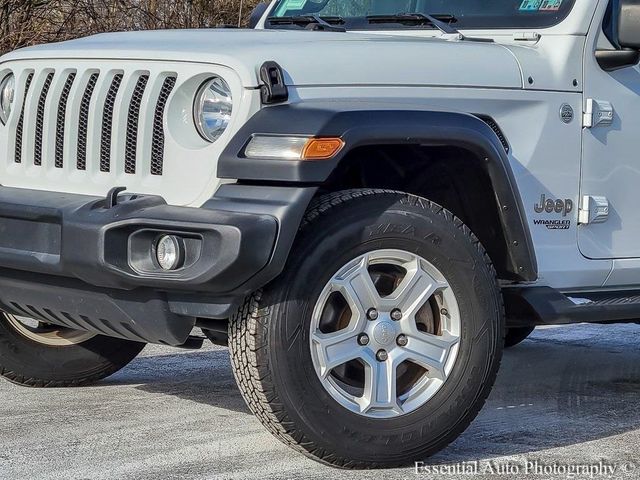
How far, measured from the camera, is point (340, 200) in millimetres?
4254

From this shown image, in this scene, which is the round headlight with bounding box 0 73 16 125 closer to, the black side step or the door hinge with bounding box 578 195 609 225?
the black side step

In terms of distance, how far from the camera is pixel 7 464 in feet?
14.5

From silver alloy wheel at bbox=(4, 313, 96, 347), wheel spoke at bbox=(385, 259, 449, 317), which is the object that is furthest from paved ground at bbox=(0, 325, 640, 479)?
wheel spoke at bbox=(385, 259, 449, 317)

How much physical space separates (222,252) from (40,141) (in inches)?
46.6

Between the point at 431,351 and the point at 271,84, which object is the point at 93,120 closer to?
the point at 271,84

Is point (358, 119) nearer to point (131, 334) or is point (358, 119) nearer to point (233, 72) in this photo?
point (233, 72)

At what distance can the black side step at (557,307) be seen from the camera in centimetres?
476

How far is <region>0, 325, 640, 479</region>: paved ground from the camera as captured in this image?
440cm

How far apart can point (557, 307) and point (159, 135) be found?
5.02ft

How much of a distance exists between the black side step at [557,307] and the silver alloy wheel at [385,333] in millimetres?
422

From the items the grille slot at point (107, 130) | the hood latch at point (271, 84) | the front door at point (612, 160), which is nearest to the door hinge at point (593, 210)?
the front door at point (612, 160)

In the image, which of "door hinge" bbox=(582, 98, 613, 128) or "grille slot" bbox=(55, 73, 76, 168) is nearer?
"grille slot" bbox=(55, 73, 76, 168)

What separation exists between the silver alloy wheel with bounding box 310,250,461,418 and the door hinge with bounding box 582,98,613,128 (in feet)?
3.16

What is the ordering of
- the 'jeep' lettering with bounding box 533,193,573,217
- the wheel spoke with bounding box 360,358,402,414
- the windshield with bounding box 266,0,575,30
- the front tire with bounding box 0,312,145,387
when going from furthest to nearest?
the front tire with bounding box 0,312,145,387 → the windshield with bounding box 266,0,575,30 → the 'jeep' lettering with bounding box 533,193,573,217 → the wheel spoke with bounding box 360,358,402,414
